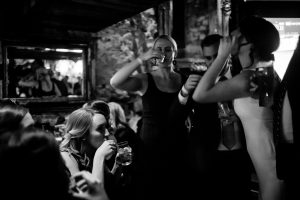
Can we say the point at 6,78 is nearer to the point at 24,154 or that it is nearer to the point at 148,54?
the point at 148,54

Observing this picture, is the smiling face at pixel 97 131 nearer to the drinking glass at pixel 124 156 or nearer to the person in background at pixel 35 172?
the drinking glass at pixel 124 156

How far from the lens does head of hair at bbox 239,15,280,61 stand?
73.4 inches

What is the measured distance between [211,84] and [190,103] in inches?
17.7

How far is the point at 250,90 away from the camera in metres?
1.79

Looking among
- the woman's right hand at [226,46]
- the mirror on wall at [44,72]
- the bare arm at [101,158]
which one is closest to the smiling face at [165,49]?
the woman's right hand at [226,46]

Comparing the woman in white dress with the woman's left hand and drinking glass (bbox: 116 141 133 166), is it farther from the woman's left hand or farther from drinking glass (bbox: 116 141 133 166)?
the woman's left hand

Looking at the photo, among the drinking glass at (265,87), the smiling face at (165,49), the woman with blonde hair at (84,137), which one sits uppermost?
the smiling face at (165,49)

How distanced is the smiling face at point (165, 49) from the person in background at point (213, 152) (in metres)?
0.30

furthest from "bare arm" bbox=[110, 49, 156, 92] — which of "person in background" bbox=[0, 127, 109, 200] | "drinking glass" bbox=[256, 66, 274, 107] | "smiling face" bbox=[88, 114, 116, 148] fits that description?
"person in background" bbox=[0, 127, 109, 200]

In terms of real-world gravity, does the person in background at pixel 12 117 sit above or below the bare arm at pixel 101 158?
above

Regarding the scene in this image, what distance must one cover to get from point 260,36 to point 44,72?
433 cm

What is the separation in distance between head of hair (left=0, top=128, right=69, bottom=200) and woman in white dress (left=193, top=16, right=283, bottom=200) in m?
1.09

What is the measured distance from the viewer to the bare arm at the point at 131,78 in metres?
2.30

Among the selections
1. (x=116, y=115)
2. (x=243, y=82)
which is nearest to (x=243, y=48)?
(x=243, y=82)
